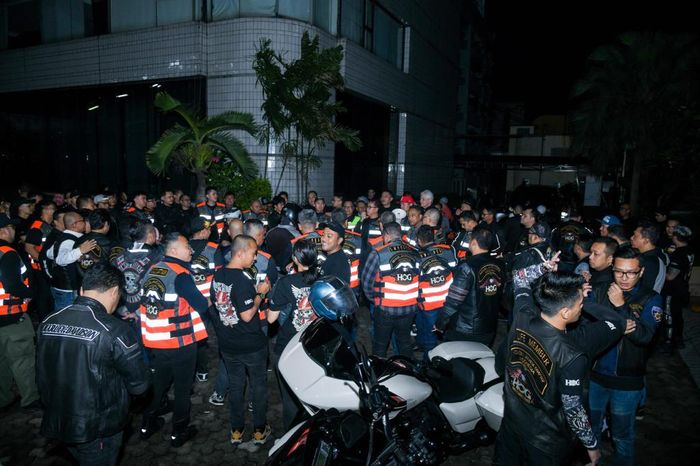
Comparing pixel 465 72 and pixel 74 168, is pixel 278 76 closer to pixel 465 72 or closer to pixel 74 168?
pixel 74 168

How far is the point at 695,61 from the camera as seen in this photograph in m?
16.2

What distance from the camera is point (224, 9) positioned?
12.7 meters

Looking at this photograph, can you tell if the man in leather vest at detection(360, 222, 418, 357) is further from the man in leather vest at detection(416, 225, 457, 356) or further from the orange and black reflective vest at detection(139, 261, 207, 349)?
the orange and black reflective vest at detection(139, 261, 207, 349)

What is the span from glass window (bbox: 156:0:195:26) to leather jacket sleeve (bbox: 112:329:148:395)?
42.8ft

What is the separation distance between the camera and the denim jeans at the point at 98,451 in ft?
10.3

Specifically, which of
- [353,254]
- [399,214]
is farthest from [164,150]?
[353,254]

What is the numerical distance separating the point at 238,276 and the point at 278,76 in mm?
8531

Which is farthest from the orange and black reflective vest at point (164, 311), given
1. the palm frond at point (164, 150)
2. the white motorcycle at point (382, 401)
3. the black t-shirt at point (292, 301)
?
the palm frond at point (164, 150)

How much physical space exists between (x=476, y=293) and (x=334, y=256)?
178 centimetres

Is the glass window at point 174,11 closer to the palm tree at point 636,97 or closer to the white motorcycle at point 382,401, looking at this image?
the white motorcycle at point 382,401

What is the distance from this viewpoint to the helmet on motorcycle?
119 inches

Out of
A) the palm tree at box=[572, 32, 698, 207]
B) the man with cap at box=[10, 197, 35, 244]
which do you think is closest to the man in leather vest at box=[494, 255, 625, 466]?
the man with cap at box=[10, 197, 35, 244]

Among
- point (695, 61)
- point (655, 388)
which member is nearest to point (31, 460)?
point (655, 388)

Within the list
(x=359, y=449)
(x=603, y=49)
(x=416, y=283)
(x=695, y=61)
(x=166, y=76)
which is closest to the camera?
(x=359, y=449)
